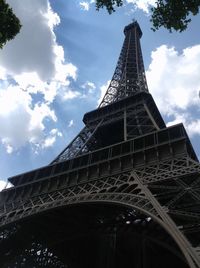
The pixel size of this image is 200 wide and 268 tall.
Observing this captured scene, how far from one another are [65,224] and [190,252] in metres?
15.2

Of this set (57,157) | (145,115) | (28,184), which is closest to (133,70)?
(145,115)

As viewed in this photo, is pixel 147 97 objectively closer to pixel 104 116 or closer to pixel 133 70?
pixel 104 116

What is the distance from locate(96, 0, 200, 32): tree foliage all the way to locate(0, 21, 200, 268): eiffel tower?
26.8 ft

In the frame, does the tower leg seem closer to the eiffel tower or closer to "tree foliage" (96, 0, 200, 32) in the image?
the eiffel tower

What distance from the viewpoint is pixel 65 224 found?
1095 inches

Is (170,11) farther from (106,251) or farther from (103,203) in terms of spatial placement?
(106,251)

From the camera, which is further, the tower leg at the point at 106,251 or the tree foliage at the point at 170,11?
the tower leg at the point at 106,251

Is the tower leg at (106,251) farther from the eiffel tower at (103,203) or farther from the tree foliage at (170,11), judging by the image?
the tree foliage at (170,11)

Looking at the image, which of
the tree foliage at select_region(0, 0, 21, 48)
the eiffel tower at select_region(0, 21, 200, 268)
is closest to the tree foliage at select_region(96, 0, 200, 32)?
the tree foliage at select_region(0, 0, 21, 48)

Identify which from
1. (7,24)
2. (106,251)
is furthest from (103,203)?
(7,24)

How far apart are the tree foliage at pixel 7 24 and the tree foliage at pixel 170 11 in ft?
9.37

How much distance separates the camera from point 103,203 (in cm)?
2202

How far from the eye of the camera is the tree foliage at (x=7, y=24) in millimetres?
13554

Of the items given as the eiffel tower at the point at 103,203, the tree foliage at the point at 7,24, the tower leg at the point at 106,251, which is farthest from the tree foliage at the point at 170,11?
the tower leg at the point at 106,251
